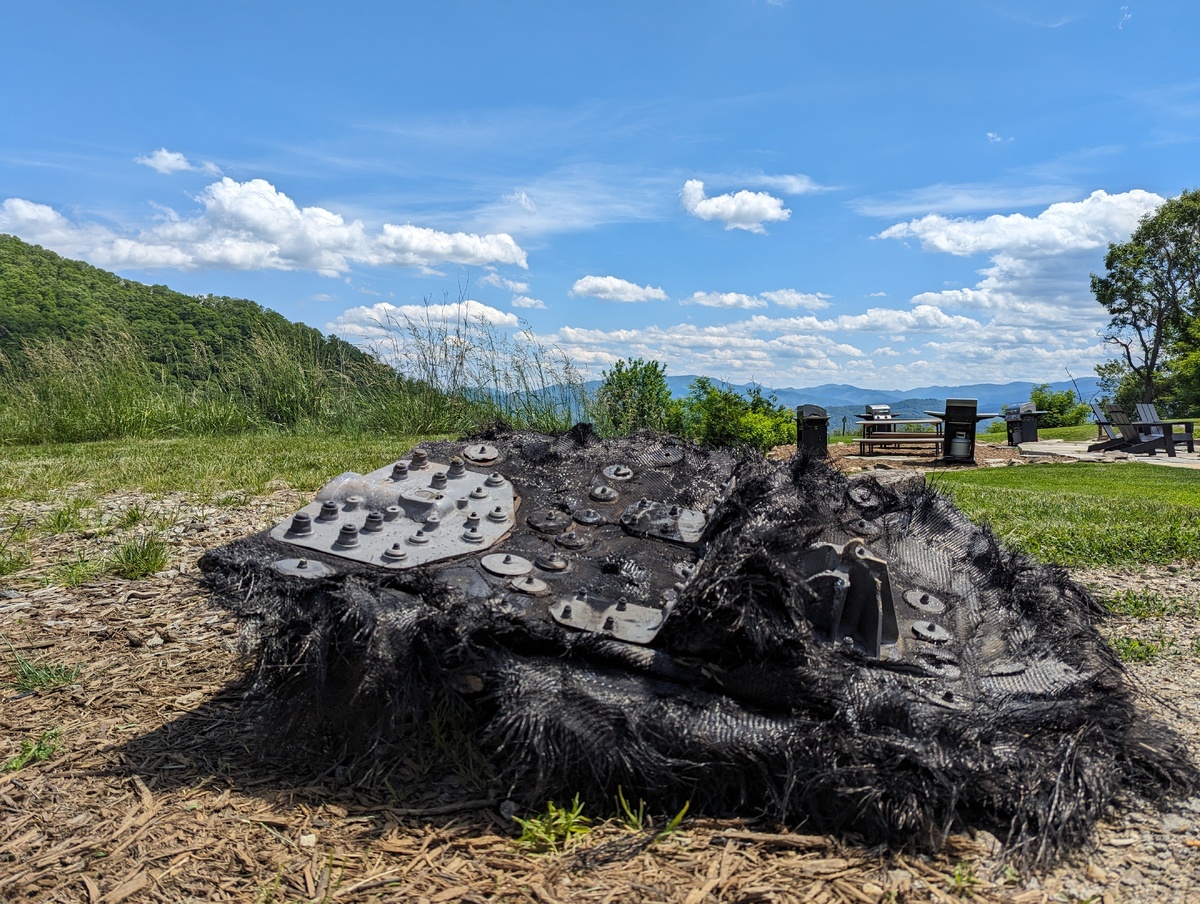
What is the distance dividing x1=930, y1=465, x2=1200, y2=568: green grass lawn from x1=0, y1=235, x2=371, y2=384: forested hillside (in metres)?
8.54

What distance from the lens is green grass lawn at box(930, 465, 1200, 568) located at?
4840 millimetres

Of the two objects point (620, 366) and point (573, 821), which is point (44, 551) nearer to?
point (573, 821)

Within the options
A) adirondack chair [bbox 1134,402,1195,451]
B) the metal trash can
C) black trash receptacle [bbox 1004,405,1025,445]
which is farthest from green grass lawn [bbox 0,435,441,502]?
black trash receptacle [bbox 1004,405,1025,445]

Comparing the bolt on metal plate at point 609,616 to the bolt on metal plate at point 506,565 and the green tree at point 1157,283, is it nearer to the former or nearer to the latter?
the bolt on metal plate at point 506,565

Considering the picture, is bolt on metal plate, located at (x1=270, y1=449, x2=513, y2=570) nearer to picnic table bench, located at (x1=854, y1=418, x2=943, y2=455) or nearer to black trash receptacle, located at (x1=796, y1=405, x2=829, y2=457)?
black trash receptacle, located at (x1=796, y1=405, x2=829, y2=457)

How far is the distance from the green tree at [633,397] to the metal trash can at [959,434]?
513cm

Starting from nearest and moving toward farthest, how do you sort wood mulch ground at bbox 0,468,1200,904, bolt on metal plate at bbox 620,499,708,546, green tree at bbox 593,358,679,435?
wood mulch ground at bbox 0,468,1200,904 → bolt on metal plate at bbox 620,499,708,546 → green tree at bbox 593,358,679,435

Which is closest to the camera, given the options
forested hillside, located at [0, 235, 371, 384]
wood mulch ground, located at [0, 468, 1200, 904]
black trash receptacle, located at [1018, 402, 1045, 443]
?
wood mulch ground, located at [0, 468, 1200, 904]

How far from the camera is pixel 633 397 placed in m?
10.9

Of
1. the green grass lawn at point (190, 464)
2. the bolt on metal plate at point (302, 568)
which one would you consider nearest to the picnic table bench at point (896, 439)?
the green grass lawn at point (190, 464)

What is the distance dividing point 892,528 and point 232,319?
20337mm

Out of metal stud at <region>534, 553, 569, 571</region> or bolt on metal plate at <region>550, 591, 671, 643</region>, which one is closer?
bolt on metal plate at <region>550, 591, 671, 643</region>

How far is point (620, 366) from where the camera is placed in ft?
36.6

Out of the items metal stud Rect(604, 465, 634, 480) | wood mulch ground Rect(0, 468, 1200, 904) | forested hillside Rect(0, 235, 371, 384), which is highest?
forested hillside Rect(0, 235, 371, 384)
